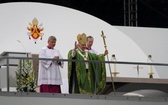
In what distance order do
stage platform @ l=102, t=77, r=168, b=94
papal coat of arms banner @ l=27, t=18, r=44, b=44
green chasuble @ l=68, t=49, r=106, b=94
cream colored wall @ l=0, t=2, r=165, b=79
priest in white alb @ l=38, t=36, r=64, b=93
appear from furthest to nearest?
papal coat of arms banner @ l=27, t=18, r=44, b=44 < cream colored wall @ l=0, t=2, r=165, b=79 < stage platform @ l=102, t=77, r=168, b=94 < green chasuble @ l=68, t=49, r=106, b=94 < priest in white alb @ l=38, t=36, r=64, b=93

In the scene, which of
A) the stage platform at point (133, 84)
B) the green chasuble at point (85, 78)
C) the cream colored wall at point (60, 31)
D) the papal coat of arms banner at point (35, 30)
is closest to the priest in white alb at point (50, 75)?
the green chasuble at point (85, 78)

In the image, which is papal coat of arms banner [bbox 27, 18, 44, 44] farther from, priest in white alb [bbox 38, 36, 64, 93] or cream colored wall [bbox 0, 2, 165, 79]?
priest in white alb [bbox 38, 36, 64, 93]

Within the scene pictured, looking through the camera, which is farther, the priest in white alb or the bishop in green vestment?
the bishop in green vestment

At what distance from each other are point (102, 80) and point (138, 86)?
4.18 ft

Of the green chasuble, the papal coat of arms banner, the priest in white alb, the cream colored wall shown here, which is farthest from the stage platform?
Result: the papal coat of arms banner

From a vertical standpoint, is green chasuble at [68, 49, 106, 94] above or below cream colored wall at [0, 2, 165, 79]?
below

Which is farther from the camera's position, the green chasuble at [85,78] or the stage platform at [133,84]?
the stage platform at [133,84]

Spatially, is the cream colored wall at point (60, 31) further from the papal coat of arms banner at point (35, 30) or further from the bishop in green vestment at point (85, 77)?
the bishop in green vestment at point (85, 77)

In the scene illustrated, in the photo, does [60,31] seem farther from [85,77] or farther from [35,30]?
[85,77]

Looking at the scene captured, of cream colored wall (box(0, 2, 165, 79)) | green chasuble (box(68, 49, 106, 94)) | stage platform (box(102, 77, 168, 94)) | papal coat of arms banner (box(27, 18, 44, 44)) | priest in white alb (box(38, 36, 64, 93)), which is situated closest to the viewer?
priest in white alb (box(38, 36, 64, 93))

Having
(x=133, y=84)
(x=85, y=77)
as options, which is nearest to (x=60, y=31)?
(x=133, y=84)

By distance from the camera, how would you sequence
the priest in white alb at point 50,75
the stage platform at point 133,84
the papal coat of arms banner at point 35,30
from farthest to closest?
the papal coat of arms banner at point 35,30 → the stage platform at point 133,84 → the priest in white alb at point 50,75

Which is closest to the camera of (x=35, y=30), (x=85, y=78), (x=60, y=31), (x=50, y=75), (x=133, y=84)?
(x=50, y=75)

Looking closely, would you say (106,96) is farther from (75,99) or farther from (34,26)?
(34,26)
